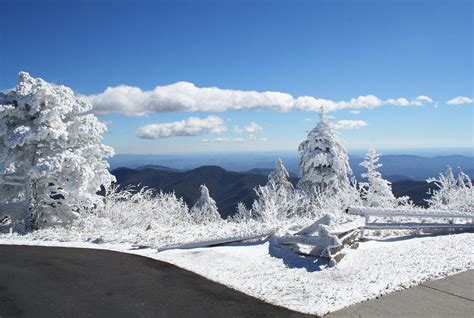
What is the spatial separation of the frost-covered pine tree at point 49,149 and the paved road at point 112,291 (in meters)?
5.63

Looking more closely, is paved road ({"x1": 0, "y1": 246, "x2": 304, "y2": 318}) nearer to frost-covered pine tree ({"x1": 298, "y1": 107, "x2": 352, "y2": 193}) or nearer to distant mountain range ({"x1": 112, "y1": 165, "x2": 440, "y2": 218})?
frost-covered pine tree ({"x1": 298, "y1": 107, "x2": 352, "y2": 193})

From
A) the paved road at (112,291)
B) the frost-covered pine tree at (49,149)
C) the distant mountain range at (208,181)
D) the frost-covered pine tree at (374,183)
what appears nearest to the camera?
the paved road at (112,291)

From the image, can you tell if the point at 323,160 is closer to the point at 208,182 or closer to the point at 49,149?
the point at 49,149

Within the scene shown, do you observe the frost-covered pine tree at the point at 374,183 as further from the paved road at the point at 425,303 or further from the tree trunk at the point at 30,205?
the paved road at the point at 425,303

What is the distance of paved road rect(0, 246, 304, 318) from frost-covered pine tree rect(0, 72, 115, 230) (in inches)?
222

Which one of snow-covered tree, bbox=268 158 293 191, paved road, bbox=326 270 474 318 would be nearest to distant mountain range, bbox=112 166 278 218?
snow-covered tree, bbox=268 158 293 191

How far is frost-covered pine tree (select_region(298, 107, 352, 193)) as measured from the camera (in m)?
28.8

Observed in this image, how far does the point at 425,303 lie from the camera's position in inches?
248

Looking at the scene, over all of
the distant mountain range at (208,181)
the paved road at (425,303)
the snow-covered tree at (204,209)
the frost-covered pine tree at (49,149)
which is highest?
the frost-covered pine tree at (49,149)

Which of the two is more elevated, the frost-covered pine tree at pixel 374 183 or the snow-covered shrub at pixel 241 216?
the frost-covered pine tree at pixel 374 183

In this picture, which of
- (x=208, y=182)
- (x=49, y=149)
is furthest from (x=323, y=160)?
(x=208, y=182)

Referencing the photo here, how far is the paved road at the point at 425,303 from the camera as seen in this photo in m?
5.94

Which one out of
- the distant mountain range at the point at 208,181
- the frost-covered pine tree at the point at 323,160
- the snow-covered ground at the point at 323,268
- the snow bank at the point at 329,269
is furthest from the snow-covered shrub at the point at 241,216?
the distant mountain range at the point at 208,181

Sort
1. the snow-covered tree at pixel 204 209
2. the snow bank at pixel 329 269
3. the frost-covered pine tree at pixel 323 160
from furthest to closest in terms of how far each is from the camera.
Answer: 1. the snow-covered tree at pixel 204 209
2. the frost-covered pine tree at pixel 323 160
3. the snow bank at pixel 329 269
